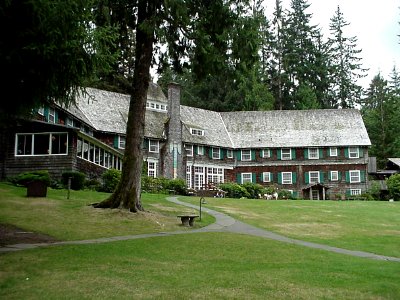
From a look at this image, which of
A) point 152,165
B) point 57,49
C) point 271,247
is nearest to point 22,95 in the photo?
point 57,49

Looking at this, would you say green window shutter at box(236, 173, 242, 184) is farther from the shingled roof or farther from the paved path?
the paved path

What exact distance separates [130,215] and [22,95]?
352 inches

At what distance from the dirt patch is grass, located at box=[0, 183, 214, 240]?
17.7 inches

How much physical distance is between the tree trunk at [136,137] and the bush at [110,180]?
1202cm

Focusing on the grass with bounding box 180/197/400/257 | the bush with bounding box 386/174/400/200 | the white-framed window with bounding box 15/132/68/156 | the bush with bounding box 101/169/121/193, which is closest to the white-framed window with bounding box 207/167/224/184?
the bush with bounding box 386/174/400/200

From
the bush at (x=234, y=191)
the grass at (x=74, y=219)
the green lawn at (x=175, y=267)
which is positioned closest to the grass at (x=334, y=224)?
the green lawn at (x=175, y=267)

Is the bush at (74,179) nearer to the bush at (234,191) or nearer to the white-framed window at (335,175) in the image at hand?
the bush at (234,191)

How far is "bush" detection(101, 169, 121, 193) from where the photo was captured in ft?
105

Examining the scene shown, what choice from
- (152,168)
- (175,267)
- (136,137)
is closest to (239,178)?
(152,168)

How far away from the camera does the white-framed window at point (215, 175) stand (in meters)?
49.4

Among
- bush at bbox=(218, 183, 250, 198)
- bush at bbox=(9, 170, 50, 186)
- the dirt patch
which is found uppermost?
bush at bbox=(9, 170, 50, 186)

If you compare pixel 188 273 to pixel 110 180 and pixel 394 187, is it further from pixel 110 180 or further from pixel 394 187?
pixel 394 187

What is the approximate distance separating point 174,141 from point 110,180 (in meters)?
15.3

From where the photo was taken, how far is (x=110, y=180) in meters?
32.3
